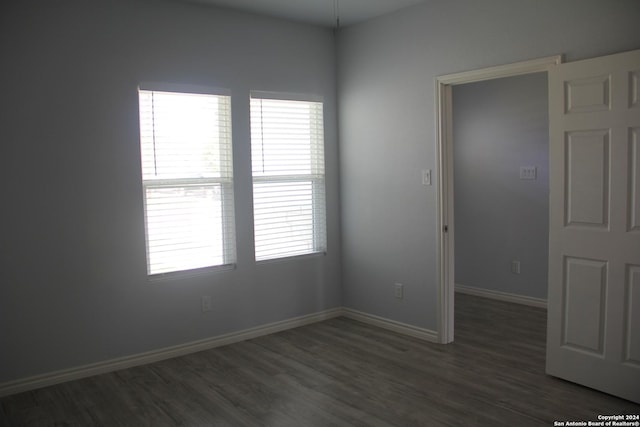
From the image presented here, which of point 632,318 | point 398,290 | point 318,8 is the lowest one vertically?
point 398,290

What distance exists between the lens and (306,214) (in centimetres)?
488

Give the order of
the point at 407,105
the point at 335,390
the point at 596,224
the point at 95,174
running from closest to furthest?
the point at 596,224, the point at 335,390, the point at 95,174, the point at 407,105

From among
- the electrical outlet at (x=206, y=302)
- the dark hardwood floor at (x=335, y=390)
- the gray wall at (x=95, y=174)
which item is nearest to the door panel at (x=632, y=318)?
the dark hardwood floor at (x=335, y=390)

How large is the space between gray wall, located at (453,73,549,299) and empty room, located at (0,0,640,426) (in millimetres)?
31

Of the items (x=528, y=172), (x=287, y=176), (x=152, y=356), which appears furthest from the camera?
(x=528, y=172)

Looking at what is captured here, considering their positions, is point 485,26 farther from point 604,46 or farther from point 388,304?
point 388,304

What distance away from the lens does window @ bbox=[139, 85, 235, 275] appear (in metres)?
3.92

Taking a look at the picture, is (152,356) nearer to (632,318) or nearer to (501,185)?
(632,318)

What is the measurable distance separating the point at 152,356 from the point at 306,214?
182cm

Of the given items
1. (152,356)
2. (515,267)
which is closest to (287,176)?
(152,356)

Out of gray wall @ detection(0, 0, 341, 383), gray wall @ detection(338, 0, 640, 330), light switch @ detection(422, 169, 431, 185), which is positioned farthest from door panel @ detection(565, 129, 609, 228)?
gray wall @ detection(0, 0, 341, 383)

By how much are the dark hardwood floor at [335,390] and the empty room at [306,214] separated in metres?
0.02

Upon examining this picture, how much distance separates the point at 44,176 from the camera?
3.47 m

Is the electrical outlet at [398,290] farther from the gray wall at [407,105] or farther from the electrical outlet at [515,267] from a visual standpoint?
the electrical outlet at [515,267]
